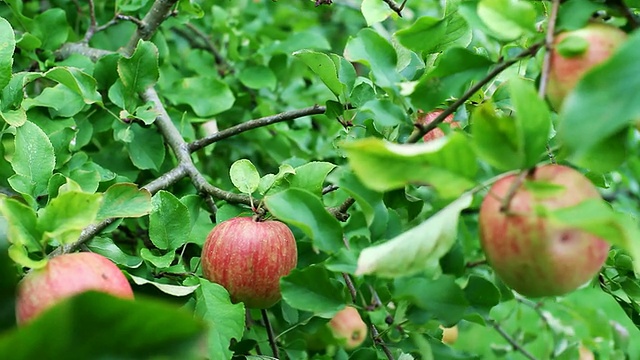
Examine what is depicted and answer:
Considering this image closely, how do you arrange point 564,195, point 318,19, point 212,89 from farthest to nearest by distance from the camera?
point 318,19, point 212,89, point 564,195

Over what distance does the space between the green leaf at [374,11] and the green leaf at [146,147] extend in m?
0.43

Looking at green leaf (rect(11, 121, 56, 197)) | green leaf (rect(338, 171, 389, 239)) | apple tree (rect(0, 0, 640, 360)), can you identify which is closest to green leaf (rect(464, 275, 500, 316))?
apple tree (rect(0, 0, 640, 360))

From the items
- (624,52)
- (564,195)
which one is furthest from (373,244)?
(624,52)

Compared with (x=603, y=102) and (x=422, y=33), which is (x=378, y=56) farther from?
(x=603, y=102)

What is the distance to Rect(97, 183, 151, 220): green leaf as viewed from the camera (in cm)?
75

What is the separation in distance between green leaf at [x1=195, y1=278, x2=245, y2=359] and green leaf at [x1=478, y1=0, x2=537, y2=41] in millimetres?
419

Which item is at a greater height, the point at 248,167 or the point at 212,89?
the point at 248,167

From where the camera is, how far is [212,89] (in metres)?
1.29

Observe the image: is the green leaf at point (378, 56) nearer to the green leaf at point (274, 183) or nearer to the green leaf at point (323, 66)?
the green leaf at point (323, 66)

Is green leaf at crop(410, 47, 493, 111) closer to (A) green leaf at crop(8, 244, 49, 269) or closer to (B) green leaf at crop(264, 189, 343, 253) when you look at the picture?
(B) green leaf at crop(264, 189, 343, 253)

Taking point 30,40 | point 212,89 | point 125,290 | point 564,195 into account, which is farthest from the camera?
point 212,89

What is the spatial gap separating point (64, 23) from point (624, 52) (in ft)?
3.26

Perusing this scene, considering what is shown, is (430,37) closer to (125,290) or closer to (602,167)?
(602,167)

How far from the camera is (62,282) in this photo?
632 mm
